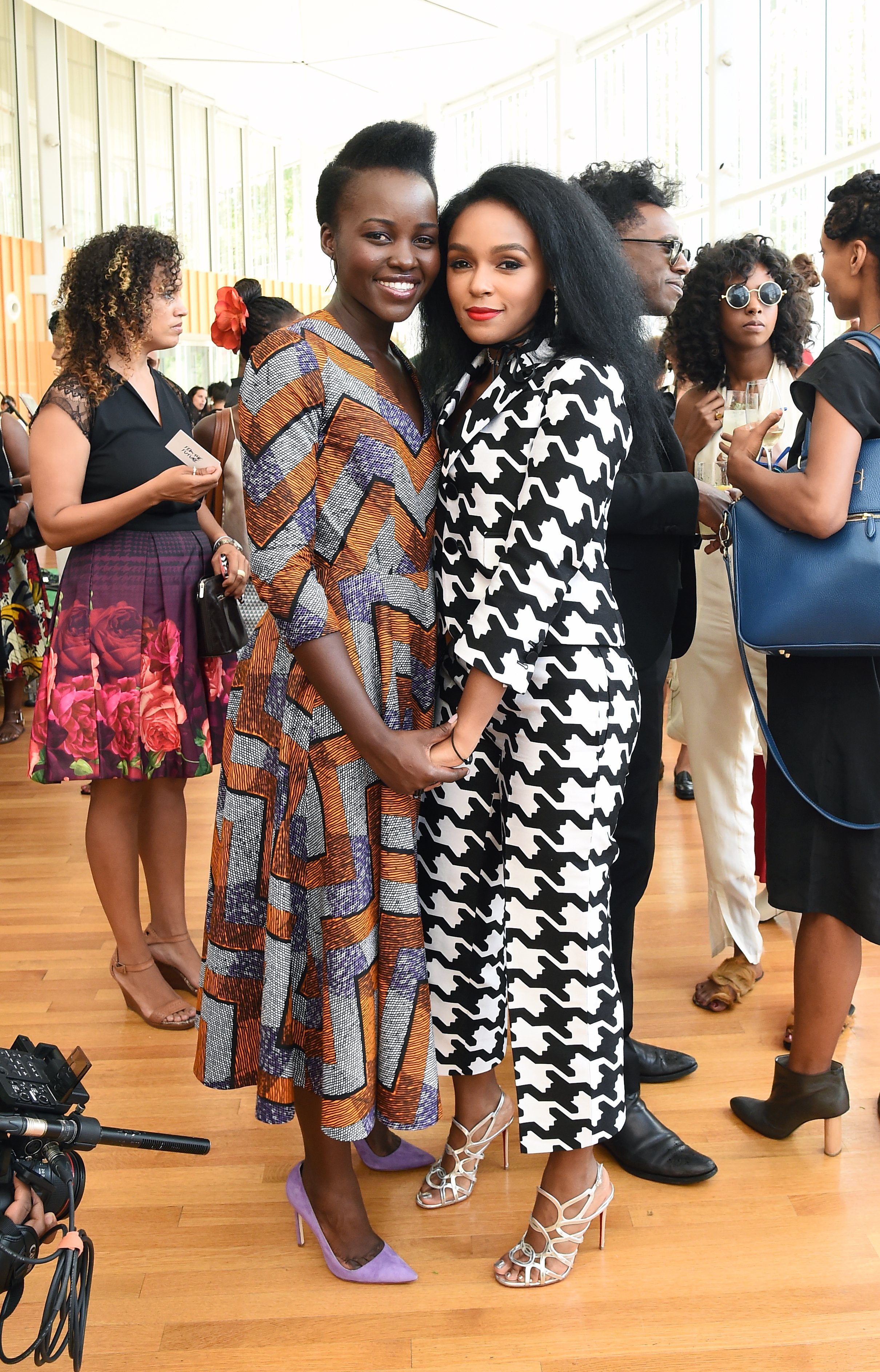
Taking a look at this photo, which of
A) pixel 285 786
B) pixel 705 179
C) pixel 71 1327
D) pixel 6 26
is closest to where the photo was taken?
pixel 71 1327

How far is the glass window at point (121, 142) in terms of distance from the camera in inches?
632

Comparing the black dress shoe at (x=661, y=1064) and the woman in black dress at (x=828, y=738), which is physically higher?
the woman in black dress at (x=828, y=738)

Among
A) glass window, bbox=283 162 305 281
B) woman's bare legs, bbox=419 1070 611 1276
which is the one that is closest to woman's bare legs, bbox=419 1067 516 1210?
woman's bare legs, bbox=419 1070 611 1276

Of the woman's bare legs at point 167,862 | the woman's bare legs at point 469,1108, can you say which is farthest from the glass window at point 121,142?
the woman's bare legs at point 469,1108

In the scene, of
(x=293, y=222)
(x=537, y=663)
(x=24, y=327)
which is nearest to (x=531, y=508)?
(x=537, y=663)

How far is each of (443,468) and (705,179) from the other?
442 inches

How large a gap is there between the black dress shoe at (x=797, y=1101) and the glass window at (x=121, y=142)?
16.1 metres

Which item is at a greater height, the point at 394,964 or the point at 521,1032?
the point at 394,964

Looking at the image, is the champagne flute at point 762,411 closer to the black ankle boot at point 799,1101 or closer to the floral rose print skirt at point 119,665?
the black ankle boot at point 799,1101

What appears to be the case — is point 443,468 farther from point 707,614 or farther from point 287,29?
point 287,29

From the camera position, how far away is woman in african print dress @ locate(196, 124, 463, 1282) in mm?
1710

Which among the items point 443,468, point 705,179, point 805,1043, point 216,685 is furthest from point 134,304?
point 705,179

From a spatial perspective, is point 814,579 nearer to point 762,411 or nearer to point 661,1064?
point 762,411

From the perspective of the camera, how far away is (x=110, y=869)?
2879 mm
